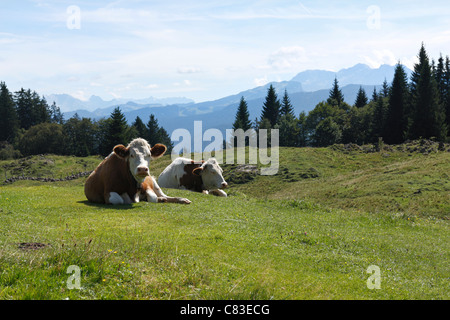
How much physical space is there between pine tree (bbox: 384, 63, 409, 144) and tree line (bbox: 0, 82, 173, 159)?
5886 centimetres

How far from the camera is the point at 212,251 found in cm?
856

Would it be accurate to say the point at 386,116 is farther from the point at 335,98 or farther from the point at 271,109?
the point at 335,98

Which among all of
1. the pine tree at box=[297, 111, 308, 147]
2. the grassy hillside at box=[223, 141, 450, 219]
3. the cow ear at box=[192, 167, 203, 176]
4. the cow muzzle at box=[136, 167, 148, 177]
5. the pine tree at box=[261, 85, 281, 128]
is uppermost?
the pine tree at box=[261, 85, 281, 128]

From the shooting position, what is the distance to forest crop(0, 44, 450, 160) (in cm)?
7650

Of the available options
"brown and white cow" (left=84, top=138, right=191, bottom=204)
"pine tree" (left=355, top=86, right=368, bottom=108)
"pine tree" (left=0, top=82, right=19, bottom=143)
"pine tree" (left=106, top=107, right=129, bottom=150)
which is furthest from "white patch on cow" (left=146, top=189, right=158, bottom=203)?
"pine tree" (left=0, top=82, right=19, bottom=143)

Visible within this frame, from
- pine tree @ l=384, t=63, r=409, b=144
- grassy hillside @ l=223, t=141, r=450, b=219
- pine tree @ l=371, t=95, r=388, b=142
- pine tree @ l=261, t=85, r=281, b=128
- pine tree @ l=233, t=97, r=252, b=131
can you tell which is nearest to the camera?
grassy hillside @ l=223, t=141, r=450, b=219

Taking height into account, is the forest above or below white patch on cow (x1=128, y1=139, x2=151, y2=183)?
above

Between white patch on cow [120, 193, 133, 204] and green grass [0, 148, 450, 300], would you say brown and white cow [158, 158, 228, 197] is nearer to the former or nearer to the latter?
green grass [0, 148, 450, 300]

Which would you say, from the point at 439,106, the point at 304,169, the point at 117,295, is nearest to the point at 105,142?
the point at 304,169

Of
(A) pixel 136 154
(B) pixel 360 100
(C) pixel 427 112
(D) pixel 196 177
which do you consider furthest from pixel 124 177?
(B) pixel 360 100

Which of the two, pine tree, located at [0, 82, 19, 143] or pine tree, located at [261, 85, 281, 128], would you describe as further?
pine tree, located at [261, 85, 281, 128]

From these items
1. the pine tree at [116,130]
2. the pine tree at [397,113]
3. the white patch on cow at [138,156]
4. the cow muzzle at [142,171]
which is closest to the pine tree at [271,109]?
the pine tree at [397,113]

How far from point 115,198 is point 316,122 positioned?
361 ft
